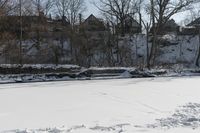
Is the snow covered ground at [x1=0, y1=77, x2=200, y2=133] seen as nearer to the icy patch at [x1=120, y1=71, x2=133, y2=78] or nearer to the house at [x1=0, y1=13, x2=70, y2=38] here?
the icy patch at [x1=120, y1=71, x2=133, y2=78]

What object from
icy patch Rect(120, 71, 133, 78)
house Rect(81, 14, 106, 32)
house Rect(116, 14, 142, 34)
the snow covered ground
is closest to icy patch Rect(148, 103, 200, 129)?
the snow covered ground

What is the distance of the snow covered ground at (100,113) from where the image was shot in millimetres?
9519

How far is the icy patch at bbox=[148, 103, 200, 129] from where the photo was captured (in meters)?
9.88

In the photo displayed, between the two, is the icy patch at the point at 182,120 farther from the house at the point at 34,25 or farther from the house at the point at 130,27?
the house at the point at 130,27

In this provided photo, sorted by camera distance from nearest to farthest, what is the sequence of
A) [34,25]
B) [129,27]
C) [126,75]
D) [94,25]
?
[126,75], [34,25], [94,25], [129,27]

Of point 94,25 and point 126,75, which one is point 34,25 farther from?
point 126,75

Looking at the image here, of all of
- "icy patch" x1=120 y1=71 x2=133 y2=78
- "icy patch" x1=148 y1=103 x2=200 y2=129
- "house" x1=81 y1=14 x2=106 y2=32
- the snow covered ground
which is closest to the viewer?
the snow covered ground

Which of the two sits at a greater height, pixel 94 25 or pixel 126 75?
pixel 94 25

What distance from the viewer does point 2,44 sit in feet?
126

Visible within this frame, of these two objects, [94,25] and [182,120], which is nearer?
[182,120]

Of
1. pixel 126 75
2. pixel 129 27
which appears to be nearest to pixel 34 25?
pixel 129 27

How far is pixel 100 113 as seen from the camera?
38.0 ft

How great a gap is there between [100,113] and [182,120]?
7.79 ft

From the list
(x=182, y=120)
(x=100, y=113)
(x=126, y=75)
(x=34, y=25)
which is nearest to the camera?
(x=182, y=120)
